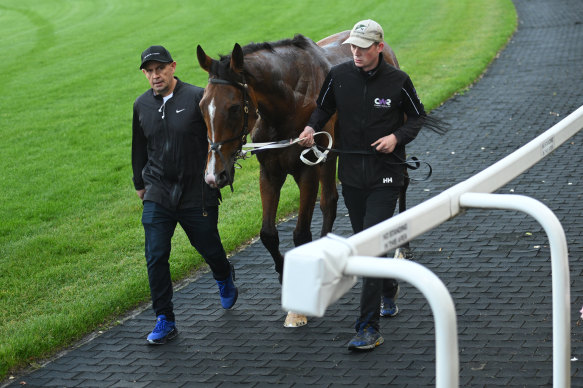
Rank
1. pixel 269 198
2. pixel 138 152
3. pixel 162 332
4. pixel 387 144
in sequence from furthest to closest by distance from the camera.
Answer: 1. pixel 269 198
2. pixel 138 152
3. pixel 162 332
4. pixel 387 144

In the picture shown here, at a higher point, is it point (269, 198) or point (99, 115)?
point (269, 198)

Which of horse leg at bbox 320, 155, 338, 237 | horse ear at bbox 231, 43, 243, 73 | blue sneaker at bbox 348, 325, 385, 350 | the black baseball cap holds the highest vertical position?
the black baseball cap

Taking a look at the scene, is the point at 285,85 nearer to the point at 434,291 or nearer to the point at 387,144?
the point at 387,144

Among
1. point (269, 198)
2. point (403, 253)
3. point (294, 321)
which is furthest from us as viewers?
point (403, 253)

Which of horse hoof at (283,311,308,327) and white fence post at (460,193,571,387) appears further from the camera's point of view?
horse hoof at (283,311,308,327)

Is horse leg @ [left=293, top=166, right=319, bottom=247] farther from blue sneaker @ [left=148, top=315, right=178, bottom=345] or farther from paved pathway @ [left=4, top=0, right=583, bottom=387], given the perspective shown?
blue sneaker @ [left=148, top=315, right=178, bottom=345]

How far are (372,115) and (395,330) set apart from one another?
4.87 feet

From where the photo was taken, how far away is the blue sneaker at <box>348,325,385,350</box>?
5355 mm

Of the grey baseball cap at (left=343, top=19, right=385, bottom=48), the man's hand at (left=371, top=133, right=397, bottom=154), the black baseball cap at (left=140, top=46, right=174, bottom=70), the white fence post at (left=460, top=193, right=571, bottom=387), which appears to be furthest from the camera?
the black baseball cap at (left=140, top=46, right=174, bottom=70)

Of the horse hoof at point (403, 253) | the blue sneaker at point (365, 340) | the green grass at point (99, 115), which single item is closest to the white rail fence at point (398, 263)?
the blue sneaker at point (365, 340)

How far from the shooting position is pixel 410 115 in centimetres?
543

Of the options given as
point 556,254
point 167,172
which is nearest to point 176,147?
point 167,172

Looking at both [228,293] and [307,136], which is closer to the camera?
[307,136]

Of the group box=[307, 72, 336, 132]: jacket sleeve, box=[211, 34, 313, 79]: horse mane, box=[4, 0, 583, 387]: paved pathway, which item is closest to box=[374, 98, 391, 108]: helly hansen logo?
box=[307, 72, 336, 132]: jacket sleeve
